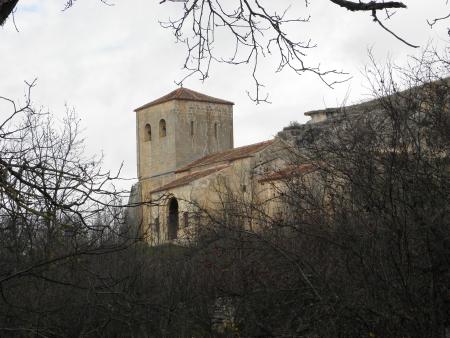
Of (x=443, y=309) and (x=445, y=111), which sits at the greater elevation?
(x=445, y=111)

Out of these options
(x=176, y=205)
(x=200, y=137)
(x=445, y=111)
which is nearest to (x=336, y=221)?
(x=445, y=111)

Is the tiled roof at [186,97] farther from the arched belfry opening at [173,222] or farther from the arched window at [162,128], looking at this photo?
the arched belfry opening at [173,222]

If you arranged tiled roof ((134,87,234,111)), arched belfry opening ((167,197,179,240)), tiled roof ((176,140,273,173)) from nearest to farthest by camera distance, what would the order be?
arched belfry opening ((167,197,179,240)) < tiled roof ((176,140,273,173)) < tiled roof ((134,87,234,111))

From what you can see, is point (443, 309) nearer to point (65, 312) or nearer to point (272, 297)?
point (272, 297)

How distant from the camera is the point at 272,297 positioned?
270 inches

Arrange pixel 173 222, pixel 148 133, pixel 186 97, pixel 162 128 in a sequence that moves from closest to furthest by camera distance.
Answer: pixel 173 222
pixel 186 97
pixel 162 128
pixel 148 133

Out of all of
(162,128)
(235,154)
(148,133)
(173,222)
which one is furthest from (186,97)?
(173,222)

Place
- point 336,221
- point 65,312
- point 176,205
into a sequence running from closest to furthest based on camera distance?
point 336,221
point 65,312
point 176,205

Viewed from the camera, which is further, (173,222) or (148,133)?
(148,133)

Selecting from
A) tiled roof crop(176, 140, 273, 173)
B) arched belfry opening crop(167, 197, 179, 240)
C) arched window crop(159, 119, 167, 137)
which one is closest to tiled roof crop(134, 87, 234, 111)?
arched window crop(159, 119, 167, 137)

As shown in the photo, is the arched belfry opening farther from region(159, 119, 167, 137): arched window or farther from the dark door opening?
region(159, 119, 167, 137): arched window

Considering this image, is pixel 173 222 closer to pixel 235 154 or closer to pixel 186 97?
pixel 235 154

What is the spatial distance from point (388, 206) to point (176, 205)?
3315 cm

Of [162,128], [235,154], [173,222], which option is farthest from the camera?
[162,128]
